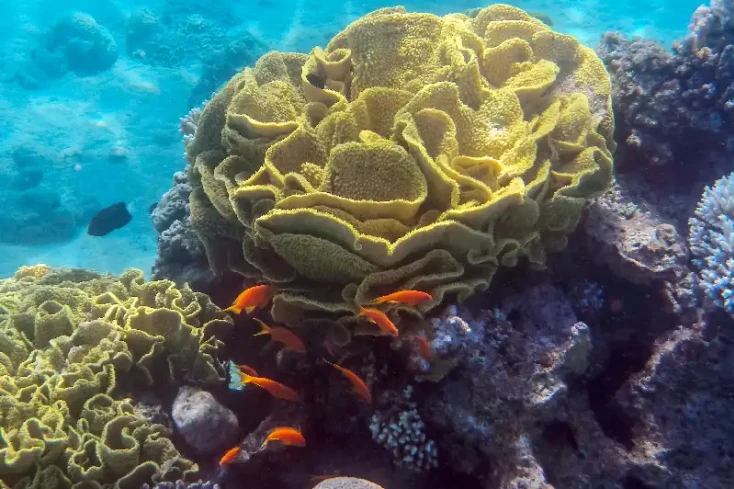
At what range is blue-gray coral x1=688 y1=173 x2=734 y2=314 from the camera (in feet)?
11.8

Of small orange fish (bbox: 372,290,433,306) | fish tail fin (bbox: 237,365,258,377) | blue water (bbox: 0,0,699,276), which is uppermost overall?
blue water (bbox: 0,0,699,276)

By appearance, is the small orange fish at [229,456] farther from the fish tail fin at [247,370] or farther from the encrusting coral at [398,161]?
the encrusting coral at [398,161]

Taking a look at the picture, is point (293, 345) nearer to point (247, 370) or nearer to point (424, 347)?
point (247, 370)

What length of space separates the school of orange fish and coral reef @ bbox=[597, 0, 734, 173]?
2.84 m

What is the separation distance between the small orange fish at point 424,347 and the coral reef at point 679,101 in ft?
9.20

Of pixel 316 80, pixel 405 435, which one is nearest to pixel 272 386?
pixel 405 435

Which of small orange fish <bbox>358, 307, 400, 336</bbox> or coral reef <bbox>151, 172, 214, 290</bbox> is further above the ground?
coral reef <bbox>151, 172, 214, 290</bbox>

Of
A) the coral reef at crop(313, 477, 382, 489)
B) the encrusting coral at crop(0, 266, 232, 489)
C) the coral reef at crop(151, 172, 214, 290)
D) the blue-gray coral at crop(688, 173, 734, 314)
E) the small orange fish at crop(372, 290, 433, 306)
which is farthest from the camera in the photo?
the coral reef at crop(151, 172, 214, 290)

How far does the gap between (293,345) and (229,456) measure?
82 cm

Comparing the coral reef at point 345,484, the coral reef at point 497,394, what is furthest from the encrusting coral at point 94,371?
the coral reef at point 497,394

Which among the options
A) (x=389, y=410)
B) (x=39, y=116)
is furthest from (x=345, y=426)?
(x=39, y=116)

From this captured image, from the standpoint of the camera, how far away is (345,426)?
3.51m

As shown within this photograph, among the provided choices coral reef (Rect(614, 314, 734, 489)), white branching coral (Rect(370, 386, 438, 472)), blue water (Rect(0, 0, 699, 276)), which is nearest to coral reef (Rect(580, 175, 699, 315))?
coral reef (Rect(614, 314, 734, 489))

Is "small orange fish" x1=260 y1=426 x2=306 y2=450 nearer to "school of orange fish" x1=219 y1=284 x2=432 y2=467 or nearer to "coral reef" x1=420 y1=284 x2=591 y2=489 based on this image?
"school of orange fish" x1=219 y1=284 x2=432 y2=467
